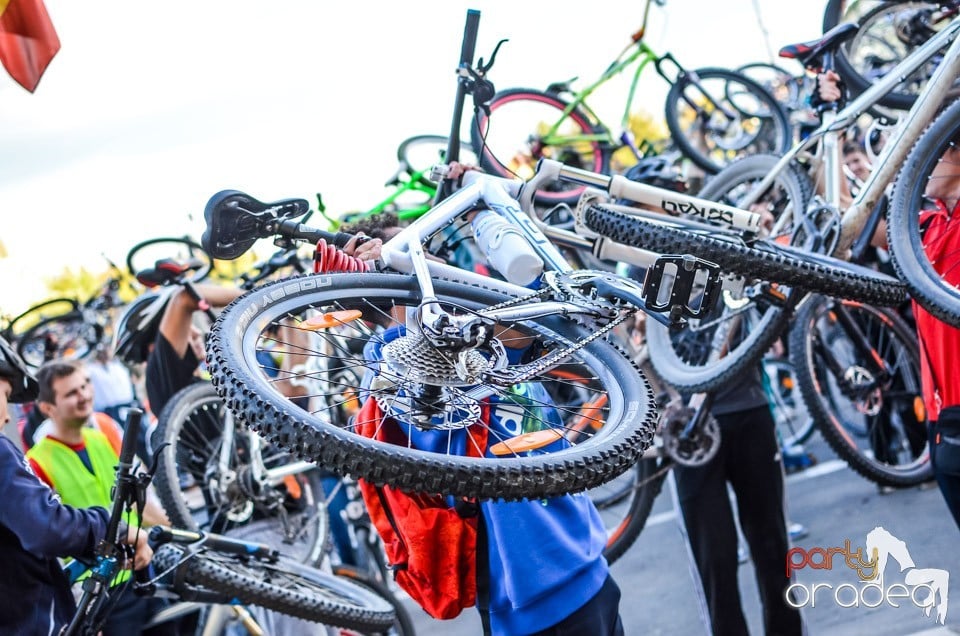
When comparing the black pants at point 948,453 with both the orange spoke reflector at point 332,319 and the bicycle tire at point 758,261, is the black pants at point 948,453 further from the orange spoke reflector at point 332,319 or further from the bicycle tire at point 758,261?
the orange spoke reflector at point 332,319

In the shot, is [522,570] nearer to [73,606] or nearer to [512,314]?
[512,314]

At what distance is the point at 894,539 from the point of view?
199 inches

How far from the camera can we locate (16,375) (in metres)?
3.30

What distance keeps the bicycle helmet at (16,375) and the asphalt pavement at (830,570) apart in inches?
124

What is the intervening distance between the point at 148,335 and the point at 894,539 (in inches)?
167

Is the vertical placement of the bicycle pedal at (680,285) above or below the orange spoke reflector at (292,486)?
above

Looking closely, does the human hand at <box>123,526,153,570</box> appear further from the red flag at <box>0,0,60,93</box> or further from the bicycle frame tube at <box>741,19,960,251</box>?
the bicycle frame tube at <box>741,19,960,251</box>

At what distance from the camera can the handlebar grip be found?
9.93ft

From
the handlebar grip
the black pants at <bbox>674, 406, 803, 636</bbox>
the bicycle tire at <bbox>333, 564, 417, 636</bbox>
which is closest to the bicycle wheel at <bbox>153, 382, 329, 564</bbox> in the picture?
the bicycle tire at <bbox>333, 564, 417, 636</bbox>

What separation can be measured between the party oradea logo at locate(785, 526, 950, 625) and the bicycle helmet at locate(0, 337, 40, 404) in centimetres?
307

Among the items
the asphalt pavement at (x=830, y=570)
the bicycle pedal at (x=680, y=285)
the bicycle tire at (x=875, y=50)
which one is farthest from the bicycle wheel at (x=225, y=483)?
the bicycle tire at (x=875, y=50)

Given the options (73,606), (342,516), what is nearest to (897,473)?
(342,516)

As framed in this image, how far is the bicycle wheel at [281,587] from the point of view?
344 centimetres

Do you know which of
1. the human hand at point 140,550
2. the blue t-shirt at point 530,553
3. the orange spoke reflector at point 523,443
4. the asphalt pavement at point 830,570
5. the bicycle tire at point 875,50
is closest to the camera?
the orange spoke reflector at point 523,443
